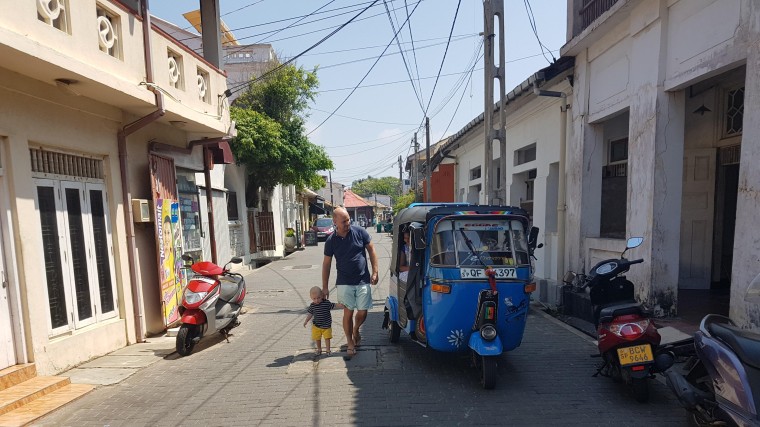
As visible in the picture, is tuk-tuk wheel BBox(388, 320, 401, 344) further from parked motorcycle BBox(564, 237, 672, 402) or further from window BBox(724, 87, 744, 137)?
window BBox(724, 87, 744, 137)

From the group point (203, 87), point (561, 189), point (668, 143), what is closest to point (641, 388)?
point (668, 143)

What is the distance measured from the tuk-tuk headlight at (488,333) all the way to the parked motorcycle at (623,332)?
1.06 meters

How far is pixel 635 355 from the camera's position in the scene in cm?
346

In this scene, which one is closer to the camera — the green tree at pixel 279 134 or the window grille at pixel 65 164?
the window grille at pixel 65 164

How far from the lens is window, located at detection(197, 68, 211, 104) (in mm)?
7091

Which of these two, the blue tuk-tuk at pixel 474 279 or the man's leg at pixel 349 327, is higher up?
the blue tuk-tuk at pixel 474 279

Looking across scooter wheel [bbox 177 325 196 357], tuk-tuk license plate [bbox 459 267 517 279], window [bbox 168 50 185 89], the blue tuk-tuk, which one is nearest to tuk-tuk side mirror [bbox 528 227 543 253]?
the blue tuk-tuk

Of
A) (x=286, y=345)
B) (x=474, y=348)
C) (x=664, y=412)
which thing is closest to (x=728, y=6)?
(x=664, y=412)

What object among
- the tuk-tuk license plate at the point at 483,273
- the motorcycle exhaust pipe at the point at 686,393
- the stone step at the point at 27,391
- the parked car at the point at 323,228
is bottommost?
the parked car at the point at 323,228

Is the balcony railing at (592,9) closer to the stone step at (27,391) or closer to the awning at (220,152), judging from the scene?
the awning at (220,152)

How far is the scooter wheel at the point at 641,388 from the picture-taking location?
3510 millimetres

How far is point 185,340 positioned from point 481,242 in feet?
13.1

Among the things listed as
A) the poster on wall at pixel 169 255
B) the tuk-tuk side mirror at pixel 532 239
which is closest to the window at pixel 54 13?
the poster on wall at pixel 169 255

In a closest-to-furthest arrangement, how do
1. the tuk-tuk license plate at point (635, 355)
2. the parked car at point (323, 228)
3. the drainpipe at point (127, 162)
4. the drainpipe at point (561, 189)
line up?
the tuk-tuk license plate at point (635, 355) → the drainpipe at point (127, 162) → the drainpipe at point (561, 189) → the parked car at point (323, 228)
